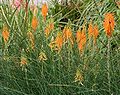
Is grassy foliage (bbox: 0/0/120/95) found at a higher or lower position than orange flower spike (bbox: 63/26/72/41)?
lower

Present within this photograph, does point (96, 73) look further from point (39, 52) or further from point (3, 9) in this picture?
point (3, 9)

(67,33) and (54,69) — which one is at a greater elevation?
(67,33)

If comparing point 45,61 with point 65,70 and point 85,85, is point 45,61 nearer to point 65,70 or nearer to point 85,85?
point 65,70

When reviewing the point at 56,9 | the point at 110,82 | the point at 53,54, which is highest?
the point at 56,9

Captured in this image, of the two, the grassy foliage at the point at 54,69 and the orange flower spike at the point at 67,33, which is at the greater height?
the orange flower spike at the point at 67,33

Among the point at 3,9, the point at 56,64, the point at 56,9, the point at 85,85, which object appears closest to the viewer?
the point at 85,85

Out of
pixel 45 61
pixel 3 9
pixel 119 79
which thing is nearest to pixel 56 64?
pixel 45 61

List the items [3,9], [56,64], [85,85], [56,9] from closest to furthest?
[85,85]
[56,64]
[3,9]
[56,9]

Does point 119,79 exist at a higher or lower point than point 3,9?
lower

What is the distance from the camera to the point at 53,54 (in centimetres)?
280

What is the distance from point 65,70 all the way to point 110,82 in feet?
0.94

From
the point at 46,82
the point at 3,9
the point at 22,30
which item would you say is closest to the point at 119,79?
the point at 46,82

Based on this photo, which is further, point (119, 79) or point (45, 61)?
point (45, 61)

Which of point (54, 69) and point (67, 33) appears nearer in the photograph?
point (67, 33)
